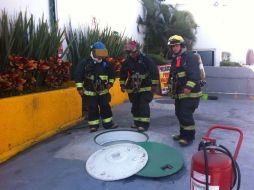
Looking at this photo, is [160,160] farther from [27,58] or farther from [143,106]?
[27,58]

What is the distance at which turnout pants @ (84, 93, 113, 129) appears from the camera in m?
5.30

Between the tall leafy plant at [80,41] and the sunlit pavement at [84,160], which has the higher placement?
the tall leafy plant at [80,41]

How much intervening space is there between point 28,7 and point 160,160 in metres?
3.76

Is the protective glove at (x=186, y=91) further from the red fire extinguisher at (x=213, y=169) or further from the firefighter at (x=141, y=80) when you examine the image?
the red fire extinguisher at (x=213, y=169)

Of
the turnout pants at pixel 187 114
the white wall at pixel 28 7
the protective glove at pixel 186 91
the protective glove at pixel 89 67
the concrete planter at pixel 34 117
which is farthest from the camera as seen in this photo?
the protective glove at pixel 89 67

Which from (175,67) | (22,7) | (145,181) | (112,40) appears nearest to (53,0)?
(22,7)

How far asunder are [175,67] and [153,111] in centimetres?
294

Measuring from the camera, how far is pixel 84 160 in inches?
158

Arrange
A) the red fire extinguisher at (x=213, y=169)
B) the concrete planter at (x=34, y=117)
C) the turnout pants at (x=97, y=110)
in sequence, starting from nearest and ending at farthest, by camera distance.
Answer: the red fire extinguisher at (x=213, y=169) → the concrete planter at (x=34, y=117) → the turnout pants at (x=97, y=110)

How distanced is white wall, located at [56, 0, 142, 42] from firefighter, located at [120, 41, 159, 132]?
2.34m

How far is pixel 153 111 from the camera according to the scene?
7.41m

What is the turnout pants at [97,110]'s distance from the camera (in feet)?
17.4

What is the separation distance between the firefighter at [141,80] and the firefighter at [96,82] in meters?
0.34

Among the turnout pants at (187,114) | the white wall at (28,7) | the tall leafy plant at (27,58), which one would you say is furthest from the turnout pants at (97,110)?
the white wall at (28,7)
